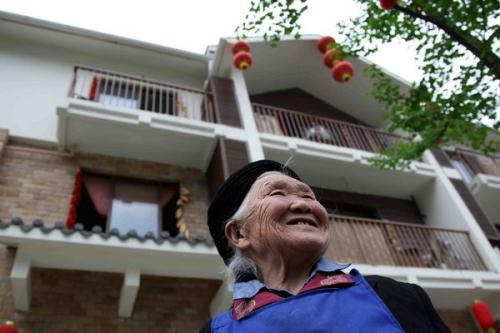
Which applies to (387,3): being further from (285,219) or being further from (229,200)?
(285,219)

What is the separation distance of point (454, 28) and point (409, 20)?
74 cm

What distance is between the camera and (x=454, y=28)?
18.2 ft

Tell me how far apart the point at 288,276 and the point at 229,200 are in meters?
0.52

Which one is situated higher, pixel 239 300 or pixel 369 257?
pixel 239 300

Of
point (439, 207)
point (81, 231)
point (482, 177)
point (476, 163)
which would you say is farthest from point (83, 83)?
point (476, 163)

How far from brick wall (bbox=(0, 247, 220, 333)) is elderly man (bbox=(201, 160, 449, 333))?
3.89m

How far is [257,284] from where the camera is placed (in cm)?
147

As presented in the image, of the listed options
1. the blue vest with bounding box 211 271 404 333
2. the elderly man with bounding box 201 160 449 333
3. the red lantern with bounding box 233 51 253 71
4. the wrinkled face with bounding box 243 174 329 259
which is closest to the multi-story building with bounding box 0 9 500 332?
the red lantern with bounding box 233 51 253 71

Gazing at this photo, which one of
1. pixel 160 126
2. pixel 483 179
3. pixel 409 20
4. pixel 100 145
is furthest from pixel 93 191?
pixel 483 179

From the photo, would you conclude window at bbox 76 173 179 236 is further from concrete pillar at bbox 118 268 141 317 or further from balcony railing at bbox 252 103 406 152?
balcony railing at bbox 252 103 406 152

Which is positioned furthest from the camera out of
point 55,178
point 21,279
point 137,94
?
point 137,94

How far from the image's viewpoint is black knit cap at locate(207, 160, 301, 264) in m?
1.92

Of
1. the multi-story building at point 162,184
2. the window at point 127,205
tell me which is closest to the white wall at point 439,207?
the multi-story building at point 162,184

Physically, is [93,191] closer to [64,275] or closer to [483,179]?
[64,275]
